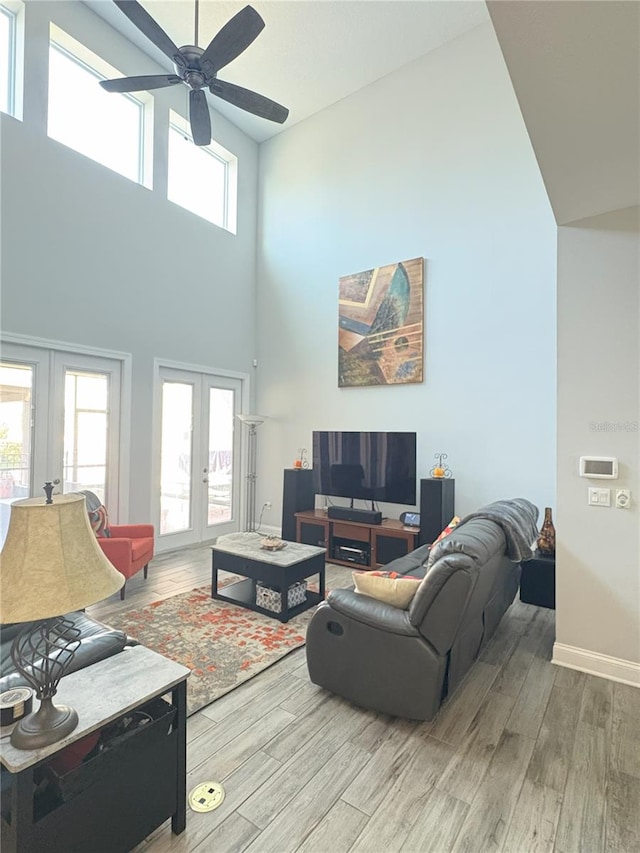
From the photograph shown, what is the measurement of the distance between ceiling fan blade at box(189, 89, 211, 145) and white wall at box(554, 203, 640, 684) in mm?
3017

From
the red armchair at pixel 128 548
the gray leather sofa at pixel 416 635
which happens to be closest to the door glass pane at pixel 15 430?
the red armchair at pixel 128 548

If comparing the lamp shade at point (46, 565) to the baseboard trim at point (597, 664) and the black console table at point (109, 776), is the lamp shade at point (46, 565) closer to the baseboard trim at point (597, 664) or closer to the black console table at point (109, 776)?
the black console table at point (109, 776)

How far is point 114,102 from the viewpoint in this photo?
504 cm

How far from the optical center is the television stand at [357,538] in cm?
468

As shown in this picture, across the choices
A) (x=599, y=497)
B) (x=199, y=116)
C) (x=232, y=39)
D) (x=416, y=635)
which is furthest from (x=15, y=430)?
(x=599, y=497)

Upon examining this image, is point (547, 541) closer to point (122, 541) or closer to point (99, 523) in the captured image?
point (122, 541)

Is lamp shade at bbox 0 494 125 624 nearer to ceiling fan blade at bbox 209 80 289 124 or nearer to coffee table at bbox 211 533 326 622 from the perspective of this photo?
coffee table at bbox 211 533 326 622

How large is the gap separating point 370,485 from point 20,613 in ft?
13.8

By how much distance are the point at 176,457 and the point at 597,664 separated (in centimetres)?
475

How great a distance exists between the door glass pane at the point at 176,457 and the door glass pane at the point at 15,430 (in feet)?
4.94

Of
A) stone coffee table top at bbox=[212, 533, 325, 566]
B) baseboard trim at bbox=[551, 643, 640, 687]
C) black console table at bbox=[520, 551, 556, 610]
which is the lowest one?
baseboard trim at bbox=[551, 643, 640, 687]

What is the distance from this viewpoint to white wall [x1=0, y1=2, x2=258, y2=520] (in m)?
4.15

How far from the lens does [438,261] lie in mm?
5023

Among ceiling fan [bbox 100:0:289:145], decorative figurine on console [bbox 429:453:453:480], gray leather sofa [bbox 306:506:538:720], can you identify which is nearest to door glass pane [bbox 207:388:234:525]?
decorative figurine on console [bbox 429:453:453:480]
